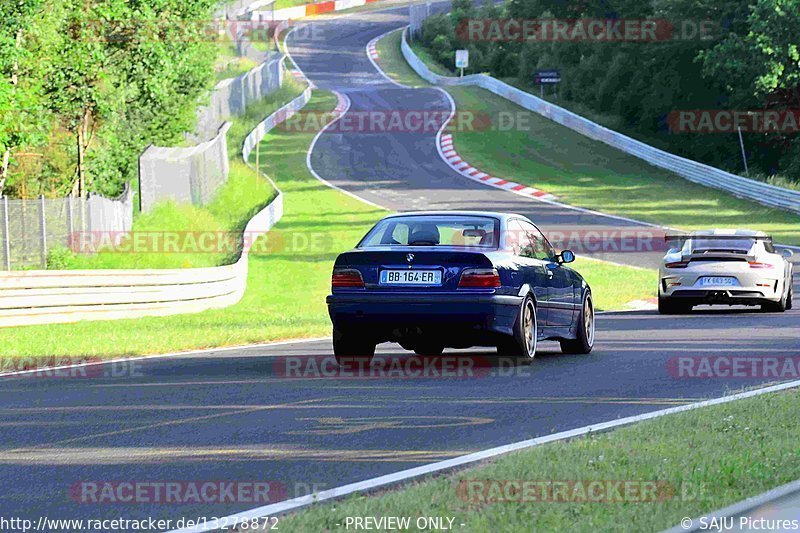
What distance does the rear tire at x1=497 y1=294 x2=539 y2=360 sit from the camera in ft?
42.7

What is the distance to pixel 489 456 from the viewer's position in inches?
314

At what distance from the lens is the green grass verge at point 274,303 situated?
54.9 feet

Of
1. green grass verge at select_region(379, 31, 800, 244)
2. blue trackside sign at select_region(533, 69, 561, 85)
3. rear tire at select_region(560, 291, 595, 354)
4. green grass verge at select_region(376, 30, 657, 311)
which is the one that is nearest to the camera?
rear tire at select_region(560, 291, 595, 354)

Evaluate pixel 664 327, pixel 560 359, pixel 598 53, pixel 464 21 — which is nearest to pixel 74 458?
pixel 560 359

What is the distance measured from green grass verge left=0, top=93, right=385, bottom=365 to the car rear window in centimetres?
375

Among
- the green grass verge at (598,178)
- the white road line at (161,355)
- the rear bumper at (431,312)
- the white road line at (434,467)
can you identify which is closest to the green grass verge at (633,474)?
the white road line at (434,467)

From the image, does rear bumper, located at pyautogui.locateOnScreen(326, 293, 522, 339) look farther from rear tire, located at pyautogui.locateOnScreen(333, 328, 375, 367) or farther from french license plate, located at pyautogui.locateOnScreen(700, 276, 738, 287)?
french license plate, located at pyautogui.locateOnScreen(700, 276, 738, 287)

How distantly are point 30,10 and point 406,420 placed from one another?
17.1 meters

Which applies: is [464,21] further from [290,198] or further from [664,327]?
[664,327]

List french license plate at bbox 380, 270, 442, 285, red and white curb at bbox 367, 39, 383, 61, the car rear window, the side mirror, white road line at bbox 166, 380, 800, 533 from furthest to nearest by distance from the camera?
red and white curb at bbox 367, 39, 383, 61, the side mirror, the car rear window, french license plate at bbox 380, 270, 442, 285, white road line at bbox 166, 380, 800, 533

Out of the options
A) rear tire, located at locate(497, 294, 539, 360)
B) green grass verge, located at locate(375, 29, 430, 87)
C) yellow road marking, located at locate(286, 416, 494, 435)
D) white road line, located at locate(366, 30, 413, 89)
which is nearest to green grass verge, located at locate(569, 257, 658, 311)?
rear tire, located at locate(497, 294, 539, 360)

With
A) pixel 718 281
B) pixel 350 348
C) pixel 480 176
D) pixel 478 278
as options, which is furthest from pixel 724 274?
pixel 480 176

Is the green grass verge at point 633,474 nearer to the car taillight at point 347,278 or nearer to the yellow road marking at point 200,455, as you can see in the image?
the yellow road marking at point 200,455

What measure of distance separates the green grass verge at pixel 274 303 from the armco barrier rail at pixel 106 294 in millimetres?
336
